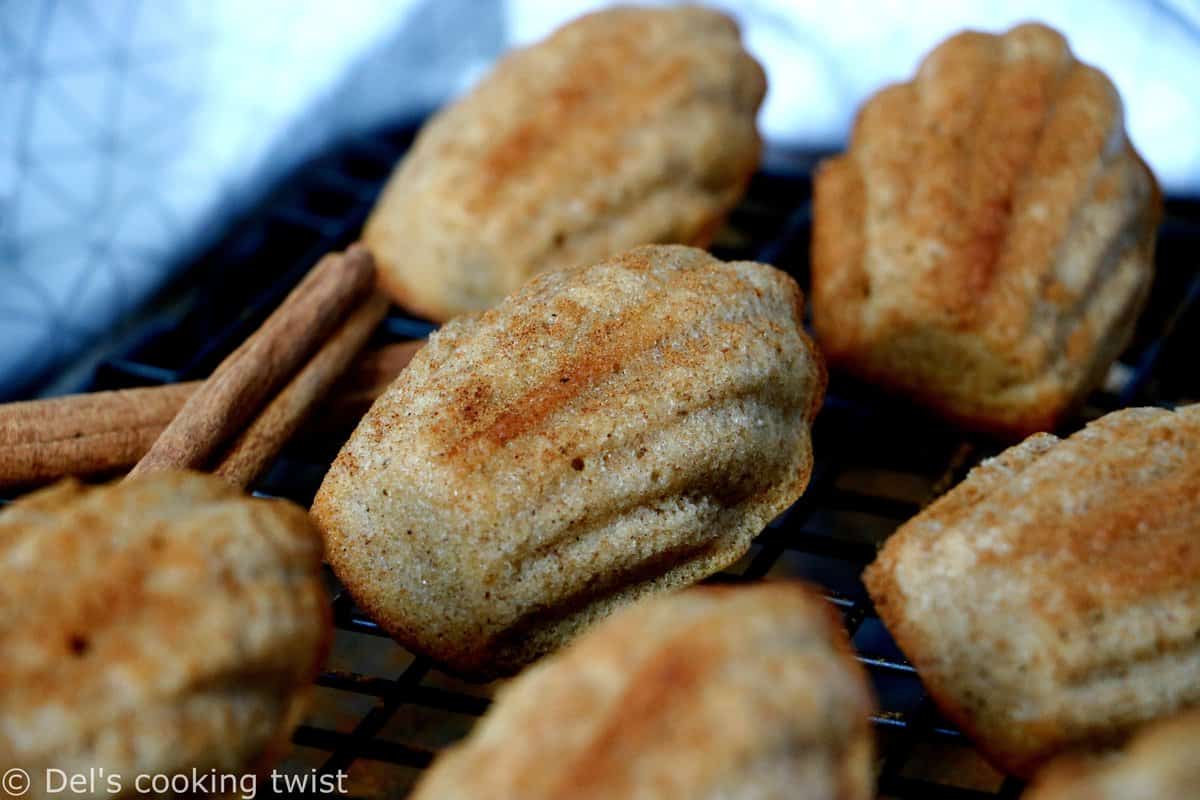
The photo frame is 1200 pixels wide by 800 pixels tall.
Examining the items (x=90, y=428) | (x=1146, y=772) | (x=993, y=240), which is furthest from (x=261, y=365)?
(x=1146, y=772)

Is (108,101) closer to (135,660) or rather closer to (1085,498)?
(135,660)

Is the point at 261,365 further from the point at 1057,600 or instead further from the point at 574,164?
the point at 1057,600

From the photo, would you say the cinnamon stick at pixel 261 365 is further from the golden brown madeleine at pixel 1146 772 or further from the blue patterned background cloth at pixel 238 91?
the golden brown madeleine at pixel 1146 772

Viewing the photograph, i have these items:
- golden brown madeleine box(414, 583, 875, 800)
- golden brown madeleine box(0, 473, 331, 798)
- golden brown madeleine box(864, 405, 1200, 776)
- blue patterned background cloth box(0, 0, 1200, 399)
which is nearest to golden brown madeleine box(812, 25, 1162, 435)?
golden brown madeleine box(864, 405, 1200, 776)

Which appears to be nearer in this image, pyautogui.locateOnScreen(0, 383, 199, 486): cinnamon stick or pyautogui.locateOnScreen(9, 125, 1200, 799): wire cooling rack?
pyautogui.locateOnScreen(9, 125, 1200, 799): wire cooling rack

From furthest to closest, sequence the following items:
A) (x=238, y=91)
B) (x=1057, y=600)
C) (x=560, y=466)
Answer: (x=238, y=91) < (x=560, y=466) < (x=1057, y=600)

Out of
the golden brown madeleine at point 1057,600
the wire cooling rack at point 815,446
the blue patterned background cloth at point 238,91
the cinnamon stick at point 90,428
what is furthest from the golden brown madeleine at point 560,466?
the blue patterned background cloth at point 238,91

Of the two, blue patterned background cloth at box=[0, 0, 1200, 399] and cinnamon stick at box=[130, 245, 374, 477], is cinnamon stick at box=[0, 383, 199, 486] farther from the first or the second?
blue patterned background cloth at box=[0, 0, 1200, 399]
